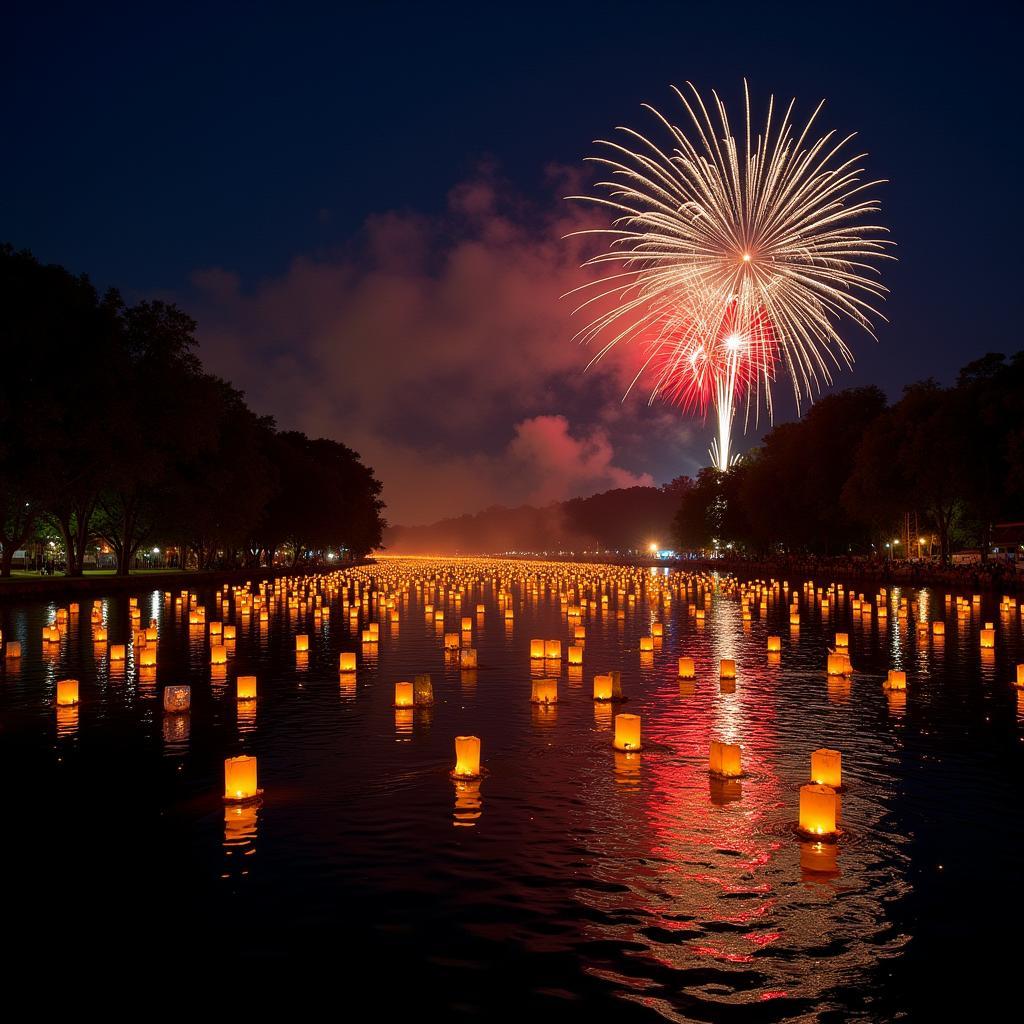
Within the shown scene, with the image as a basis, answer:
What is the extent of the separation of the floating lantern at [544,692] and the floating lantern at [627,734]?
346 cm

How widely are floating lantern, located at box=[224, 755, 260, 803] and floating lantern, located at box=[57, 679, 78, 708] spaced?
24.5ft

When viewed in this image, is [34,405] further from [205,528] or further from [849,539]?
[849,539]

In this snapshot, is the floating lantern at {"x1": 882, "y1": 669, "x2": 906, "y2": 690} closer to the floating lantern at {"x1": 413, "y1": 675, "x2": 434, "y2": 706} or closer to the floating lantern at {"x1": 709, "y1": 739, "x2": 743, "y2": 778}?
the floating lantern at {"x1": 709, "y1": 739, "x2": 743, "y2": 778}

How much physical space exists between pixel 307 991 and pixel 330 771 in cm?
588

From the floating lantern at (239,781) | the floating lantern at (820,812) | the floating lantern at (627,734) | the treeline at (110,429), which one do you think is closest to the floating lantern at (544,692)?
the floating lantern at (627,734)

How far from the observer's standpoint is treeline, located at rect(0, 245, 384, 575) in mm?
44781

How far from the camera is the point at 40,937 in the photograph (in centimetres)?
713

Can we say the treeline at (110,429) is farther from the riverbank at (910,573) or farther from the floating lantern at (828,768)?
the riverbank at (910,573)

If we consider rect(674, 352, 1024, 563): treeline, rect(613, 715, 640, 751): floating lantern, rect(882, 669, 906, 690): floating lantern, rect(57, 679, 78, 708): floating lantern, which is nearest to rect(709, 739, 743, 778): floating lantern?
rect(613, 715, 640, 751): floating lantern

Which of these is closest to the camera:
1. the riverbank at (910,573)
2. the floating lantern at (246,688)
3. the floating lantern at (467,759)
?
the floating lantern at (467,759)

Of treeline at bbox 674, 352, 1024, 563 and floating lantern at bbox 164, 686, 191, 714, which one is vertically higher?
treeline at bbox 674, 352, 1024, 563

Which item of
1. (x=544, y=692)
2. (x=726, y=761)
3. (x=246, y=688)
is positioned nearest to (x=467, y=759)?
(x=726, y=761)

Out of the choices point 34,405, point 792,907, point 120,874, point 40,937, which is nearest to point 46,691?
point 120,874

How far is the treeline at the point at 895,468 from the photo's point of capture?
6662cm
